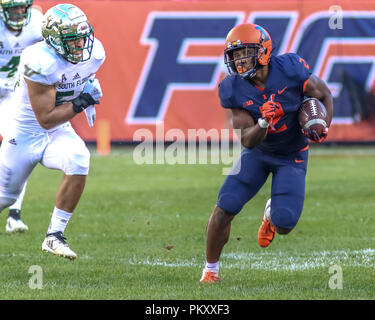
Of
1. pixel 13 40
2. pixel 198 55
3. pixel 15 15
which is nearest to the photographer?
pixel 15 15

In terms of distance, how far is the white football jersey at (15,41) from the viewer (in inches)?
262

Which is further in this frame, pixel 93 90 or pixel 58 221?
pixel 58 221

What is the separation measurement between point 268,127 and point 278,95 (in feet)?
0.73

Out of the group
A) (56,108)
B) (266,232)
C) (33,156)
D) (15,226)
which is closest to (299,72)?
(266,232)

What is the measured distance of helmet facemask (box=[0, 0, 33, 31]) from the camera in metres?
6.24

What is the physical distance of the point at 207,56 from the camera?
14.6 m

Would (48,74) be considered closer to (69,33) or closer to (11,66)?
(69,33)

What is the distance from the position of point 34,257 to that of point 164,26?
9222mm

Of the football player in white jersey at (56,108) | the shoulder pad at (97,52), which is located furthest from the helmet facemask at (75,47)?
the shoulder pad at (97,52)

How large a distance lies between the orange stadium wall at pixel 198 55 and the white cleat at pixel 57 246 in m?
9.29

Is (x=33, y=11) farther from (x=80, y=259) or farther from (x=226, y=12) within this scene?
(x=226, y=12)

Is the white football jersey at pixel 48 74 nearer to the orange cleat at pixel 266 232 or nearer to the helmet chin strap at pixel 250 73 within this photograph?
the helmet chin strap at pixel 250 73

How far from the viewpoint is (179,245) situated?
658 centimetres
